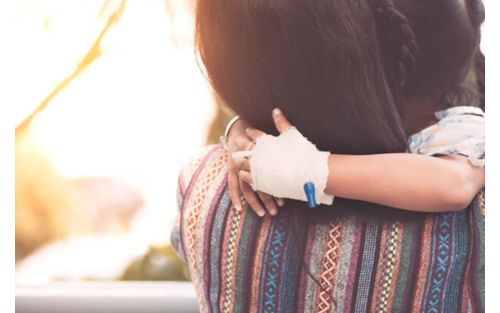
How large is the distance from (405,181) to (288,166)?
141 mm

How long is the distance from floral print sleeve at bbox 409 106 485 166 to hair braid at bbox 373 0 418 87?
2.9 inches

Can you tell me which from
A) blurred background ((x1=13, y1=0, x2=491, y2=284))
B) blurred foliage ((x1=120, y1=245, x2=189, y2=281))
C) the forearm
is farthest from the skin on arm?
blurred foliage ((x1=120, y1=245, x2=189, y2=281))

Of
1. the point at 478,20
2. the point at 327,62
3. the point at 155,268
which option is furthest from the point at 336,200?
the point at 155,268

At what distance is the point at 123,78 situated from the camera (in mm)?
1041

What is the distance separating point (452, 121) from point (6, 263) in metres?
0.67

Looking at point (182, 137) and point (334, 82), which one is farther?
point (182, 137)

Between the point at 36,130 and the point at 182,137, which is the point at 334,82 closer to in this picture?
the point at 182,137

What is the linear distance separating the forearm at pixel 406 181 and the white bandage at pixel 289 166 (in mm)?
17

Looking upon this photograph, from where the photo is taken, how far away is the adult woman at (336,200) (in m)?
0.71

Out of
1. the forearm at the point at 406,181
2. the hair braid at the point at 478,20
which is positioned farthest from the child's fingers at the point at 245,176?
the hair braid at the point at 478,20

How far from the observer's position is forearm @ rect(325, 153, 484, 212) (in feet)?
2.29

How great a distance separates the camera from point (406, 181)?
701 millimetres

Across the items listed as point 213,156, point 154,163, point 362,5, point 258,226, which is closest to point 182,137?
point 154,163

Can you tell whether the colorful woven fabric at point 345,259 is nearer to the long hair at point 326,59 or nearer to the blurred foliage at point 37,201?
the long hair at point 326,59
